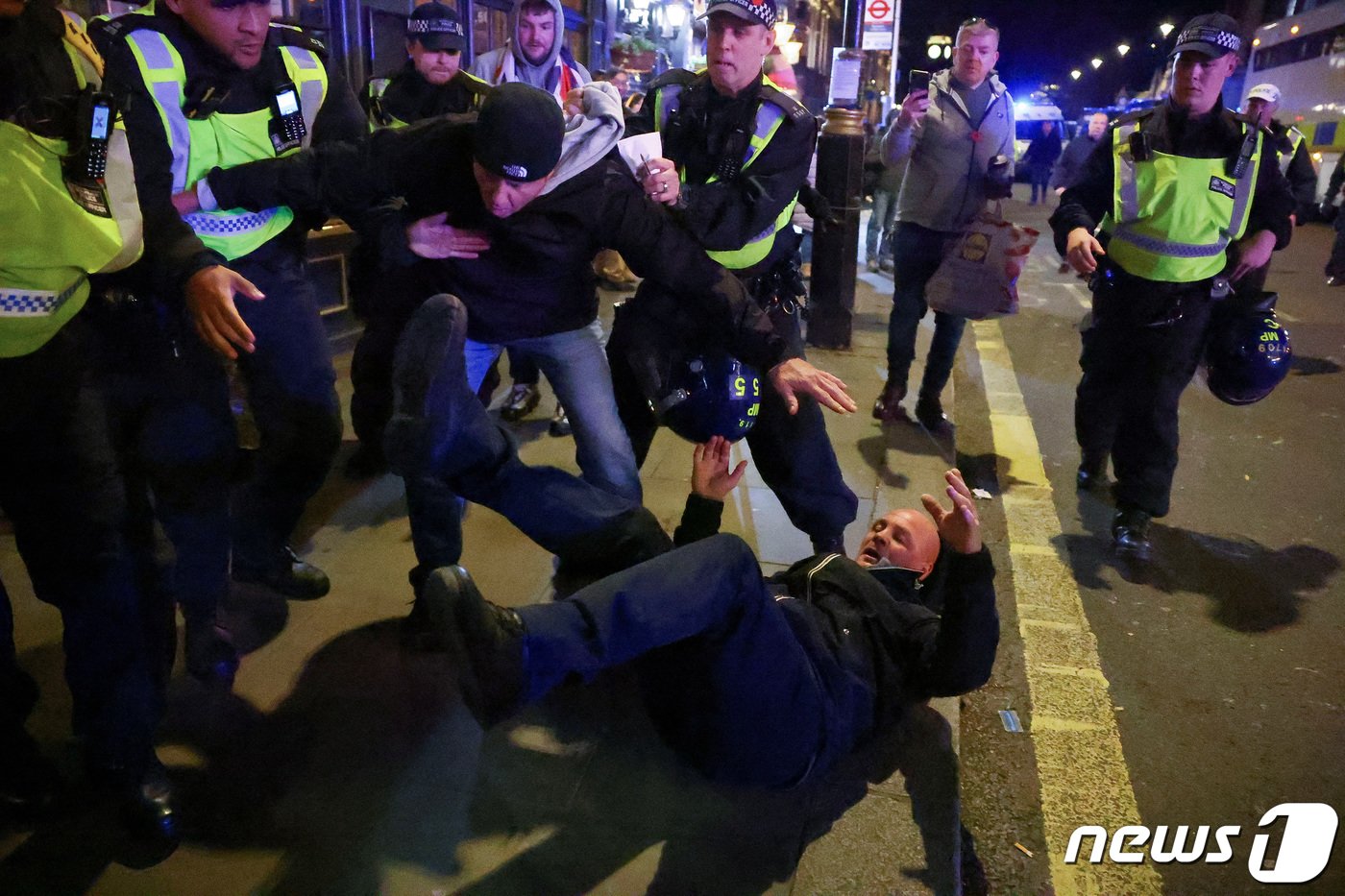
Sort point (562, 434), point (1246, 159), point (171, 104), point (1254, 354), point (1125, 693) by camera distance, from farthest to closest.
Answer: point (562, 434)
point (1254, 354)
point (1246, 159)
point (1125, 693)
point (171, 104)

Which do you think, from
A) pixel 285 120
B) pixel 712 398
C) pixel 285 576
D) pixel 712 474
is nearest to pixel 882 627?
pixel 712 474

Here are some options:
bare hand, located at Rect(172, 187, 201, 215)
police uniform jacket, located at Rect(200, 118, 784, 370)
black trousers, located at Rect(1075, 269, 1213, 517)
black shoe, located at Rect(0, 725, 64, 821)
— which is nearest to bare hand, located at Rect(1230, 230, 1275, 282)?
black trousers, located at Rect(1075, 269, 1213, 517)

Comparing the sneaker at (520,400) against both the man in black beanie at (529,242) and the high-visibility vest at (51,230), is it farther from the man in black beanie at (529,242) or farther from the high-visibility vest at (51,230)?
the high-visibility vest at (51,230)

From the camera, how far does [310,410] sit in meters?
3.04

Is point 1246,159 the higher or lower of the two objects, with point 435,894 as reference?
higher

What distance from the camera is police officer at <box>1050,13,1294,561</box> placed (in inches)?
152

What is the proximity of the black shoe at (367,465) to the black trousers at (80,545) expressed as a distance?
2125 millimetres

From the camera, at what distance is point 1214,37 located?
379cm

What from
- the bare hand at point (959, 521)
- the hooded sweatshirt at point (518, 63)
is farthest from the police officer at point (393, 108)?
the bare hand at point (959, 521)

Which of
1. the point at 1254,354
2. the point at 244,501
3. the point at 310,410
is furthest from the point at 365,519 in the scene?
the point at 1254,354

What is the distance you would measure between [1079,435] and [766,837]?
328cm

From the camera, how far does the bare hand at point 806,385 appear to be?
274 centimetres

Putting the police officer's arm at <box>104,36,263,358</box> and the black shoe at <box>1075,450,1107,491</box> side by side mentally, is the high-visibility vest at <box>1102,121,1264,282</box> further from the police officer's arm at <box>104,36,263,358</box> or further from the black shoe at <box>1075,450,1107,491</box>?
the police officer's arm at <box>104,36,263,358</box>

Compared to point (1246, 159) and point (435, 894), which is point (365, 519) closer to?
point (435, 894)
